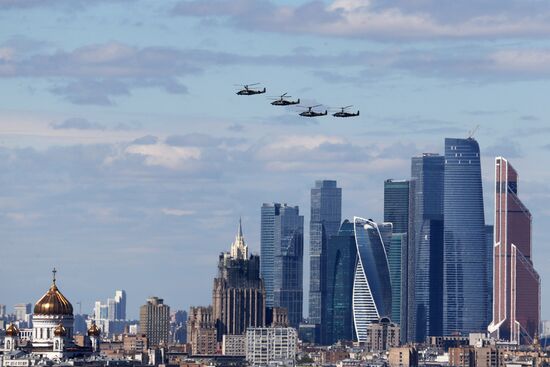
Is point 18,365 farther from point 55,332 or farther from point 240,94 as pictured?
point 240,94

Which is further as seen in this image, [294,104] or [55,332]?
[55,332]

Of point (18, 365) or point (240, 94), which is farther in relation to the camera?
point (18, 365)

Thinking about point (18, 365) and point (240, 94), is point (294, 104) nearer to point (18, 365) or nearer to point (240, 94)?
point (240, 94)

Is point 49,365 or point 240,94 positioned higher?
point 240,94

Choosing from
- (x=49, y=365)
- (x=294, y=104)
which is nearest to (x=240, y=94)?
(x=294, y=104)

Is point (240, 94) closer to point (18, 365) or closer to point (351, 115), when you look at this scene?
point (351, 115)

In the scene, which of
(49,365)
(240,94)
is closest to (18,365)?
(49,365)
